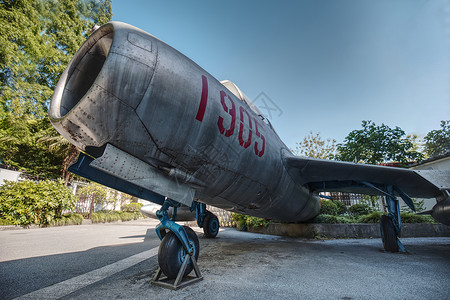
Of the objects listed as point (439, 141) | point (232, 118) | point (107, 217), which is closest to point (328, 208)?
point (232, 118)

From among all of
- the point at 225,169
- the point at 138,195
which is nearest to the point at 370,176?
the point at 225,169

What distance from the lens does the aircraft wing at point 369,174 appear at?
4816mm

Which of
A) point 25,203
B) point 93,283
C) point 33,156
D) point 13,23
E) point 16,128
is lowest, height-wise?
point 93,283

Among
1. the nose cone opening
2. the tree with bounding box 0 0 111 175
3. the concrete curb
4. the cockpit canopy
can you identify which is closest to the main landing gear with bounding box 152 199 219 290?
the nose cone opening

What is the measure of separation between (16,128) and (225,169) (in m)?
22.8

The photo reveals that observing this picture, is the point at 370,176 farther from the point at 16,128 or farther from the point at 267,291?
the point at 16,128

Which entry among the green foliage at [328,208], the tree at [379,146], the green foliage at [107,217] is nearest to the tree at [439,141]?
the tree at [379,146]

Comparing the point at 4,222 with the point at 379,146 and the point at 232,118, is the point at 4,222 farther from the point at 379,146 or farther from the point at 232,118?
the point at 379,146

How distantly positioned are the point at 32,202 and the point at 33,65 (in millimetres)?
12357

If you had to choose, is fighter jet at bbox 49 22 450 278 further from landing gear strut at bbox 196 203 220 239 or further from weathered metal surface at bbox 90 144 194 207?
landing gear strut at bbox 196 203 220 239

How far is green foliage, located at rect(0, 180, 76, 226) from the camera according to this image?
9.84 metres

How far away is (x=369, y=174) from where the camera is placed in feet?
17.4

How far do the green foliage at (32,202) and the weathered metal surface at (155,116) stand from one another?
11.2 meters

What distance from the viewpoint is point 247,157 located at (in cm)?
337
